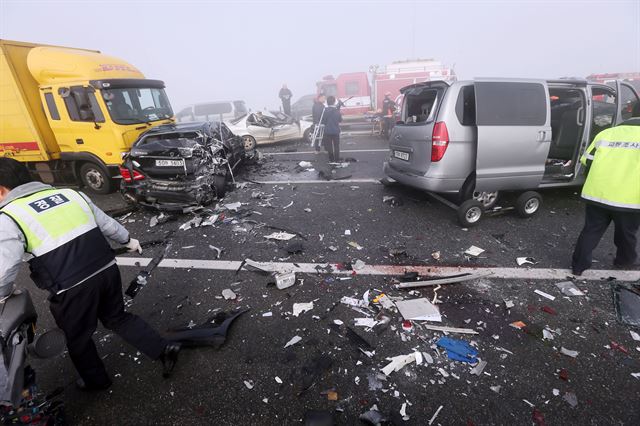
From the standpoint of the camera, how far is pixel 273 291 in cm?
345

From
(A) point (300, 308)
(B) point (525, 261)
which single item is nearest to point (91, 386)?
(A) point (300, 308)

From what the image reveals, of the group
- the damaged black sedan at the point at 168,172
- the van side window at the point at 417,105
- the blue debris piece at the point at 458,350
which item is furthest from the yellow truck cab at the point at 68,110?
the blue debris piece at the point at 458,350

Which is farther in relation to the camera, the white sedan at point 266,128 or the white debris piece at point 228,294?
the white sedan at point 266,128

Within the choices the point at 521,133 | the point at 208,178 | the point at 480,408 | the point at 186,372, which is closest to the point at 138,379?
the point at 186,372

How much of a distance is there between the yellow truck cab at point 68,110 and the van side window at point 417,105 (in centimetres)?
605

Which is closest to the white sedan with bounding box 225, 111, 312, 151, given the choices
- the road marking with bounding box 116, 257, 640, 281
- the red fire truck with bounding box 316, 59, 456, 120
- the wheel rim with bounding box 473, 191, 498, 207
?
the red fire truck with bounding box 316, 59, 456, 120

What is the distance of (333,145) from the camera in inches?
371

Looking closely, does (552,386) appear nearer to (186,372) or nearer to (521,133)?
(186,372)

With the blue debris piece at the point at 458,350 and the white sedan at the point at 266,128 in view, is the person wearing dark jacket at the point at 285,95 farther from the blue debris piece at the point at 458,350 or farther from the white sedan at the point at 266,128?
the blue debris piece at the point at 458,350

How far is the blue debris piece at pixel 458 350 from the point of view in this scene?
247cm

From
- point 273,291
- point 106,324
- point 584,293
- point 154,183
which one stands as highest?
point 154,183

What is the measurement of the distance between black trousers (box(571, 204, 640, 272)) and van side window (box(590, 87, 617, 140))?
2.66 meters

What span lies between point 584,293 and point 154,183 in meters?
6.70

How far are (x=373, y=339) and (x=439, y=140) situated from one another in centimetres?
299
